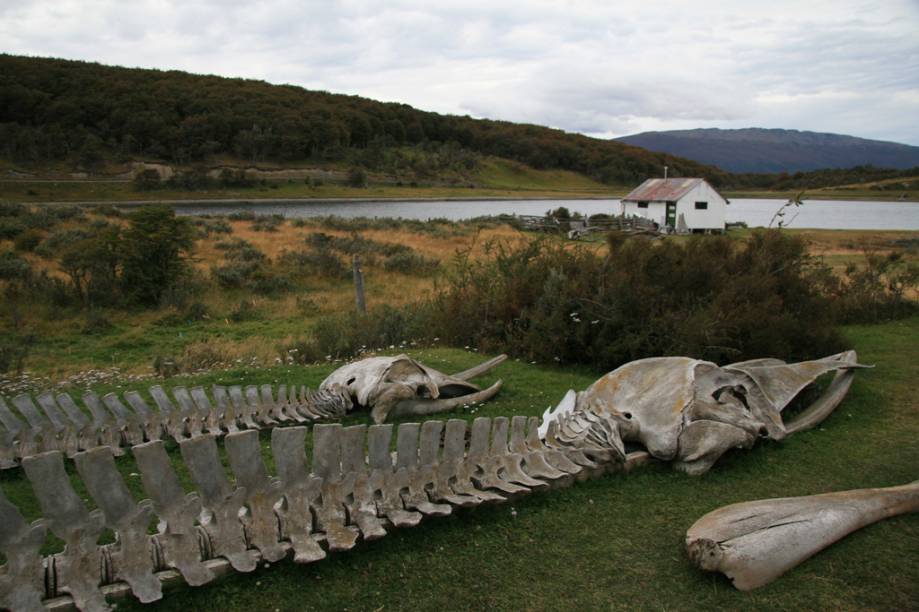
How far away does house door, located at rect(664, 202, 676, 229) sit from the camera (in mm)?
40072

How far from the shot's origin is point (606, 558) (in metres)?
4.15

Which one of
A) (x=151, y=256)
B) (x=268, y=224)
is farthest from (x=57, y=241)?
(x=268, y=224)

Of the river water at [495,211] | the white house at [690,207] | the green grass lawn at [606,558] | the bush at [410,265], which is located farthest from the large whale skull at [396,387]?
the river water at [495,211]

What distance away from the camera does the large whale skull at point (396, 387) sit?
6.50 metres

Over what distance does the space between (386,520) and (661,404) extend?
2.87 meters

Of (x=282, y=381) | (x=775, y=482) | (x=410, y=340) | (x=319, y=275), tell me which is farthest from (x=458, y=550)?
(x=319, y=275)

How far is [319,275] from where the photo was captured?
2230 centimetres

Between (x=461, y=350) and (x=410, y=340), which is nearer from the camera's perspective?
(x=461, y=350)

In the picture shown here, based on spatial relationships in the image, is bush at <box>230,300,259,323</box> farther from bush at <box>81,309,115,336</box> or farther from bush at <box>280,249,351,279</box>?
bush at <box>280,249,351,279</box>

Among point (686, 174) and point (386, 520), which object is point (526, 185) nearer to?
point (686, 174)

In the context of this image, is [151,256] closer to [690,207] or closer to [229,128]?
[690,207]

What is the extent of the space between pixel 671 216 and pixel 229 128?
68.7 meters

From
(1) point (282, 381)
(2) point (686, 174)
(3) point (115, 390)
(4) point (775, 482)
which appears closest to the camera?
(4) point (775, 482)

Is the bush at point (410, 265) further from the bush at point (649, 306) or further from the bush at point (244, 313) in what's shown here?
the bush at point (649, 306)
